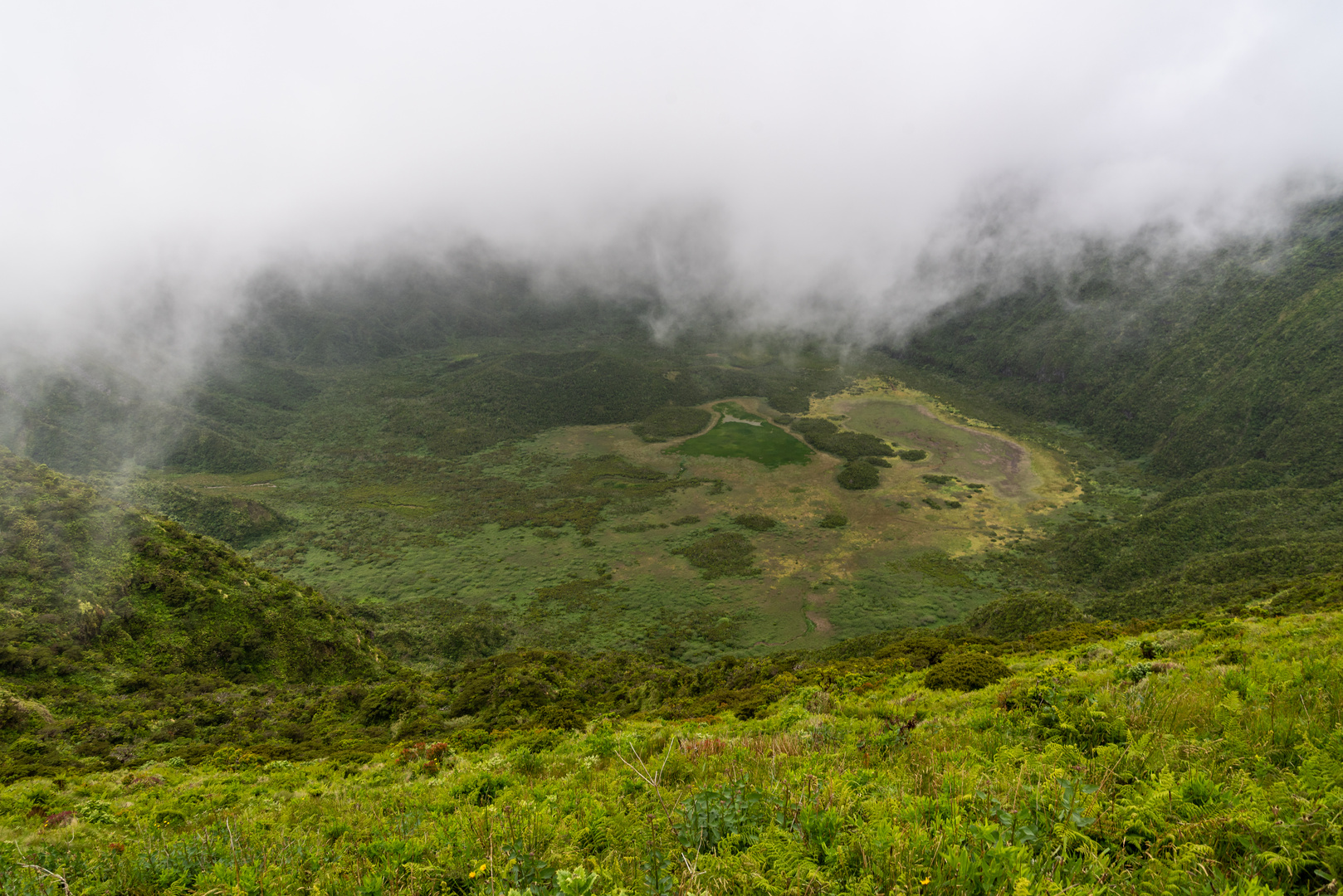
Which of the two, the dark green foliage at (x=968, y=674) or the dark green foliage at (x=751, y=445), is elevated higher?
the dark green foliage at (x=751, y=445)

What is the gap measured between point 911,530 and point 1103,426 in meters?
53.5

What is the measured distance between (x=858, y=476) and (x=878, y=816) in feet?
216

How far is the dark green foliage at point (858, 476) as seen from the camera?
64.1 metres

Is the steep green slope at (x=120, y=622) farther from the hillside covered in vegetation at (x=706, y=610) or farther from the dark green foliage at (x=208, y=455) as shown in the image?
the dark green foliage at (x=208, y=455)

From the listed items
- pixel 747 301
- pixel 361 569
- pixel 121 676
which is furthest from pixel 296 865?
pixel 747 301

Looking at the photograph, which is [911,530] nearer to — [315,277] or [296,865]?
[296,865]

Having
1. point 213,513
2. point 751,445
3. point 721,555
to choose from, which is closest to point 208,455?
point 213,513

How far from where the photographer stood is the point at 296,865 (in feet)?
12.8

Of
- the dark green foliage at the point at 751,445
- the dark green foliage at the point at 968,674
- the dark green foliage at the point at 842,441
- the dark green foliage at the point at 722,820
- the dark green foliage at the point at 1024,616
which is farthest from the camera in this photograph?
the dark green foliage at the point at 751,445

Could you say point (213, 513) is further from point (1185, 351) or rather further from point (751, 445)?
point (1185, 351)

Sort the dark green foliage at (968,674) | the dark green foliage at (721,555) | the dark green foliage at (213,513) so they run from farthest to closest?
the dark green foliage at (213,513) → the dark green foliage at (721,555) → the dark green foliage at (968,674)

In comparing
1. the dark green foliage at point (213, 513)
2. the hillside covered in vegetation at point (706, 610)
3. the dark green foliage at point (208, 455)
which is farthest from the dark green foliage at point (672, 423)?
Result: the dark green foliage at point (208, 455)

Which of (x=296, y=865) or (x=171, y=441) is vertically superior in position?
(x=171, y=441)

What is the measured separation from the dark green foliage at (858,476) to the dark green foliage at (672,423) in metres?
27.3
